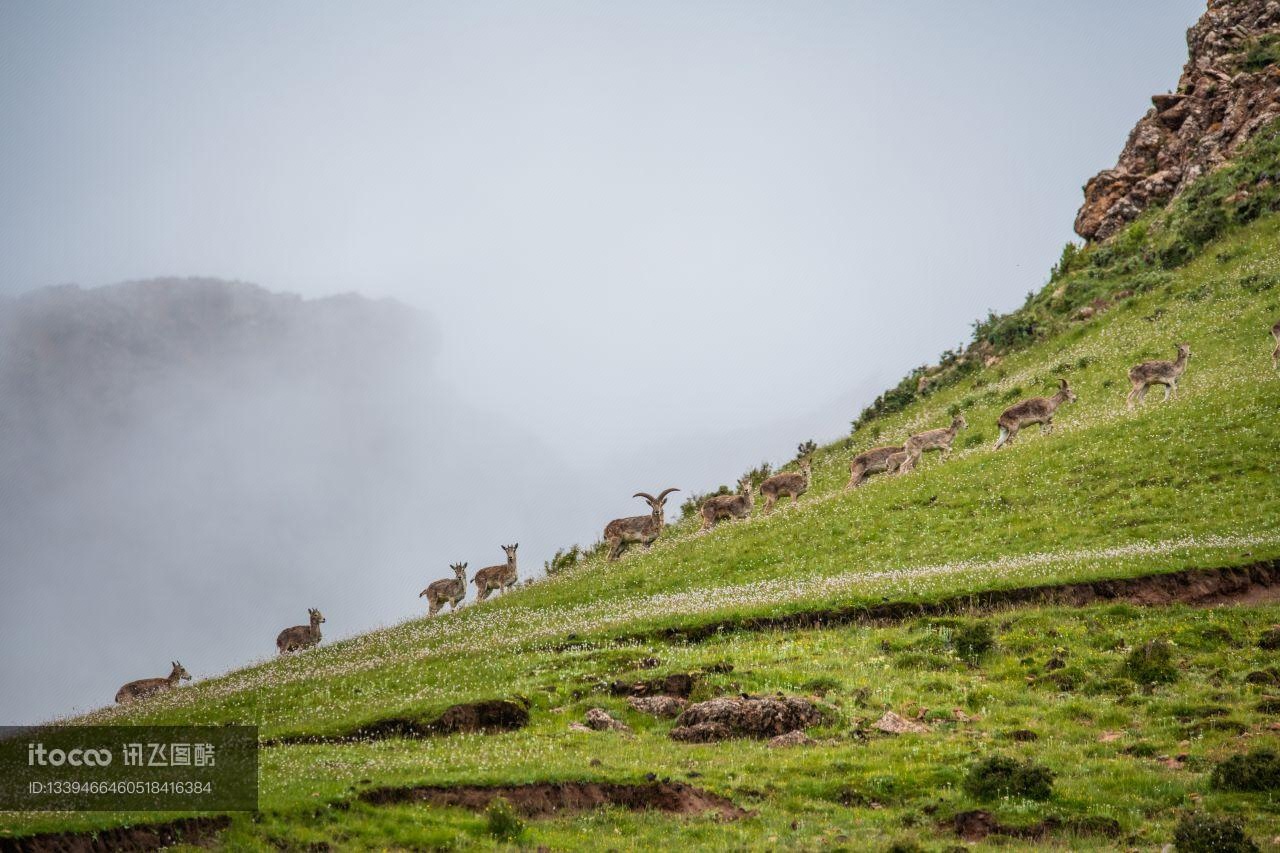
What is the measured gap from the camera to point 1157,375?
42281 mm

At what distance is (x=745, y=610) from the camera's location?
2734 centimetres

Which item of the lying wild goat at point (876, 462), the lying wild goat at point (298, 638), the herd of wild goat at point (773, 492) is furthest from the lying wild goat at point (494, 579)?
the lying wild goat at point (876, 462)

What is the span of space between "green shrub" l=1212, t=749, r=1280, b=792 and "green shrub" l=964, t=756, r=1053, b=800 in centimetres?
239

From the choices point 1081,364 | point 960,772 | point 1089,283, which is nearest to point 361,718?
point 960,772

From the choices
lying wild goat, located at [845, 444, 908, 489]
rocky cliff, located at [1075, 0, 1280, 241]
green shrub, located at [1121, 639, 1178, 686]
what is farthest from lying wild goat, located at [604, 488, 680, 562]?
rocky cliff, located at [1075, 0, 1280, 241]

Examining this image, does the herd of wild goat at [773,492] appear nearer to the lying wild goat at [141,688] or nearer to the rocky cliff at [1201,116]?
the lying wild goat at [141,688]

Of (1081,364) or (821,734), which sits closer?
(821,734)

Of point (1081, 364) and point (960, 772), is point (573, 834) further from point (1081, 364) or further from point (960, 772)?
point (1081, 364)

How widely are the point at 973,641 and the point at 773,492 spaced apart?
22.8 metres

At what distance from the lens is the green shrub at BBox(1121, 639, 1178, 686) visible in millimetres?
19656

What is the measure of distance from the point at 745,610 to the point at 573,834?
12967 millimetres

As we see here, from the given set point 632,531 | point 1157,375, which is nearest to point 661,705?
point 632,531

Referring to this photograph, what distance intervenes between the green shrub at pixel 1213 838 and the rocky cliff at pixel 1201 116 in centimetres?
6721

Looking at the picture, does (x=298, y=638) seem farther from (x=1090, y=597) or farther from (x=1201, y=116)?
(x=1201, y=116)
